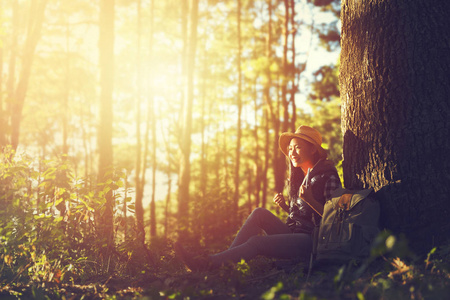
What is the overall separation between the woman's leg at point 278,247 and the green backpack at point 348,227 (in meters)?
0.23

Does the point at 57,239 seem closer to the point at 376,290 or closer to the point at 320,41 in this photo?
the point at 376,290

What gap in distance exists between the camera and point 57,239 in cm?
464

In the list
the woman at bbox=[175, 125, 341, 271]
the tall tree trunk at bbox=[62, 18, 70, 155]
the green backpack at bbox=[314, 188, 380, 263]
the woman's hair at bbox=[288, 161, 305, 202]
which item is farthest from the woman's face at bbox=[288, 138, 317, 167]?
the tall tree trunk at bbox=[62, 18, 70, 155]

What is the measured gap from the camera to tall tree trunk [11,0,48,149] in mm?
10062

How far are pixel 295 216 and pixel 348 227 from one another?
40.4 inches

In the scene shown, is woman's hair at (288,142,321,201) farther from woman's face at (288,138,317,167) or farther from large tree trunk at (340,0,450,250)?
large tree trunk at (340,0,450,250)

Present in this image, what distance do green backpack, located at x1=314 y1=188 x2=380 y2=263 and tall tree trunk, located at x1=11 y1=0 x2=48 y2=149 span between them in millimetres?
8976

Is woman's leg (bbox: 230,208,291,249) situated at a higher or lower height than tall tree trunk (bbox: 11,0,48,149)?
lower

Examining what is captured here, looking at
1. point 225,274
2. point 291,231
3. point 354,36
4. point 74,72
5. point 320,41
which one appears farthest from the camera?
point 74,72

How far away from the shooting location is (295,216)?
14.6 feet

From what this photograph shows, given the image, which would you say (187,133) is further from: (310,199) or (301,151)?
(310,199)

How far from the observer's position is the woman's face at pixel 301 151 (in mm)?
4496

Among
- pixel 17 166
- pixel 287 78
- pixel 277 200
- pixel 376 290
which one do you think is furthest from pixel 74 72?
pixel 376 290

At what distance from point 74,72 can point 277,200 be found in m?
27.7
